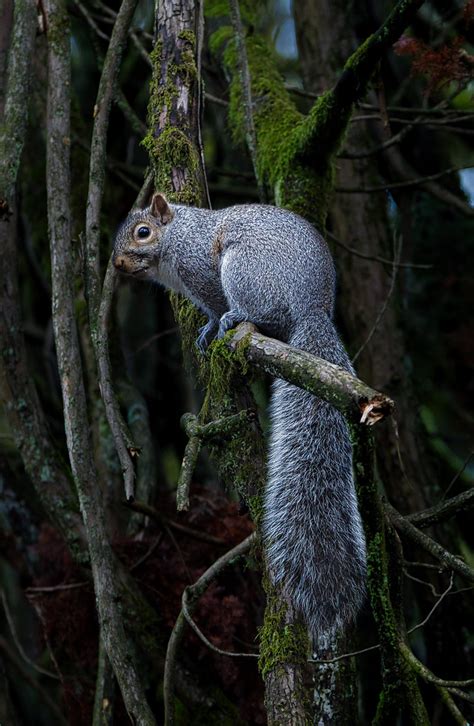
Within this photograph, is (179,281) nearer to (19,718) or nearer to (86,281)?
(86,281)

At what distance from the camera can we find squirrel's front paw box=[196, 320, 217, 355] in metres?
2.92

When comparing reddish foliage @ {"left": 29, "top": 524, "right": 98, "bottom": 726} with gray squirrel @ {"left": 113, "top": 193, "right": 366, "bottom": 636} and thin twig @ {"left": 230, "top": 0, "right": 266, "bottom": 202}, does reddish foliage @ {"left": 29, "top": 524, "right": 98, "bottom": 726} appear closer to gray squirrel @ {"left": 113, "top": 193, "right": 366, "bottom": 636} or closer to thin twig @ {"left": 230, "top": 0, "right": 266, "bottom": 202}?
gray squirrel @ {"left": 113, "top": 193, "right": 366, "bottom": 636}

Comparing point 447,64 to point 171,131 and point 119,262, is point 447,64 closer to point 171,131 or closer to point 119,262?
point 171,131

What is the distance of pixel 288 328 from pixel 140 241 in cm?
72

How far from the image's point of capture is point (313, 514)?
2203 millimetres

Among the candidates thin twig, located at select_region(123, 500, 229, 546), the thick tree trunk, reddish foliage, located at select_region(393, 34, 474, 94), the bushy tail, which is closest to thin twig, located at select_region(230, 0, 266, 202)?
reddish foliage, located at select_region(393, 34, 474, 94)

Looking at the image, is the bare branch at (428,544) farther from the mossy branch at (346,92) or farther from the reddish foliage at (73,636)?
the reddish foliage at (73,636)

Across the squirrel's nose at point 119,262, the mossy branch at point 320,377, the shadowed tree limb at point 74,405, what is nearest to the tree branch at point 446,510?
the mossy branch at point 320,377

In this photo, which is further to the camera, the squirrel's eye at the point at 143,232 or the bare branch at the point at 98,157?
the squirrel's eye at the point at 143,232

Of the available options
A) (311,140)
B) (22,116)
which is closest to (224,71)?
(311,140)

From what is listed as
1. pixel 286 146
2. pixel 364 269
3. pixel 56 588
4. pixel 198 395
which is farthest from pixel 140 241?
pixel 198 395

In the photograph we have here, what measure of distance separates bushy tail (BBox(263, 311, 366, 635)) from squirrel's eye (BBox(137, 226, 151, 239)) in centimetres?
95

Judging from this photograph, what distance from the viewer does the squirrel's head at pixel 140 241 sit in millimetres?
3172

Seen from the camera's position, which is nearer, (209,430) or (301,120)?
(209,430)
